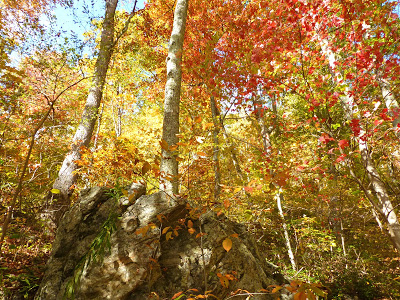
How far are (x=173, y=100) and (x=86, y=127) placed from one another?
11.8ft

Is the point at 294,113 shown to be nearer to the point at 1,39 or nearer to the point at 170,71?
the point at 170,71

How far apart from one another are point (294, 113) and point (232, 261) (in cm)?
1125

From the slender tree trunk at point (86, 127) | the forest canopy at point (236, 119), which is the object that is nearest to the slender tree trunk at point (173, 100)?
the forest canopy at point (236, 119)

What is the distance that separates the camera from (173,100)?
3.85 metres

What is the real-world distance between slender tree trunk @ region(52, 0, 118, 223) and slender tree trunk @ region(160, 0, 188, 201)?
243 centimetres

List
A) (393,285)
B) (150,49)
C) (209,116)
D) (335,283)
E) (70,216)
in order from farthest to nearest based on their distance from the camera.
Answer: (209,116) < (150,49) < (393,285) < (335,283) < (70,216)

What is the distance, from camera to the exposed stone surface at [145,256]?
2471mm

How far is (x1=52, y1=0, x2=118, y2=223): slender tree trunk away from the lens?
537 centimetres

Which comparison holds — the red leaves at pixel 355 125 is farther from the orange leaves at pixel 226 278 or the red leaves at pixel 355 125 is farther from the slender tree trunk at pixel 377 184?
the orange leaves at pixel 226 278

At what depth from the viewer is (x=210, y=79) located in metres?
7.77

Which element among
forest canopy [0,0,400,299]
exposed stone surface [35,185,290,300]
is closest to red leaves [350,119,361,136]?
forest canopy [0,0,400,299]

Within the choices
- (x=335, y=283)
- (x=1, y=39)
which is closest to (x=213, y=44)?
(x=1, y=39)

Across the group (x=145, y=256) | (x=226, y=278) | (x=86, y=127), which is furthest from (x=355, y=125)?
(x=86, y=127)

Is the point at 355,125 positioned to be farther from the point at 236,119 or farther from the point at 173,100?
the point at 236,119
